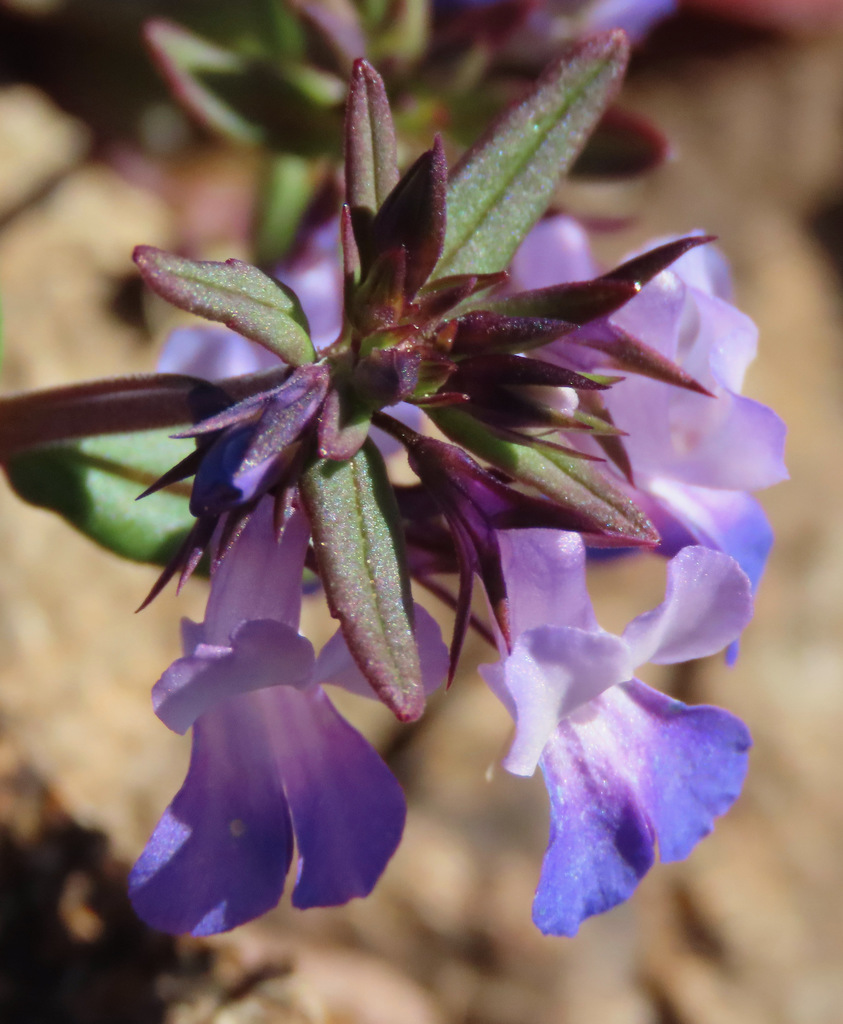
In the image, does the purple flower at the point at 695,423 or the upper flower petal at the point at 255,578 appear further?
the purple flower at the point at 695,423

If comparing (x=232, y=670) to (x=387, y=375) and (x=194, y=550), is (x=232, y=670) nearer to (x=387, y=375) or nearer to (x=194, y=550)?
(x=194, y=550)

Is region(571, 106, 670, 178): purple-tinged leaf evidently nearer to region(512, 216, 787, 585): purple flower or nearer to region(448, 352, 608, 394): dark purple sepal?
region(512, 216, 787, 585): purple flower

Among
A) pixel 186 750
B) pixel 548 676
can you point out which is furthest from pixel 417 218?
pixel 186 750

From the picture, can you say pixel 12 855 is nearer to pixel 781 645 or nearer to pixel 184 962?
pixel 184 962

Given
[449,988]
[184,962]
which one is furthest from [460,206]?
[449,988]

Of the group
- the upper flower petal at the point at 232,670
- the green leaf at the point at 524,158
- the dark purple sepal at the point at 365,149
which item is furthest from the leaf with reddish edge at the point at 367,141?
the upper flower petal at the point at 232,670

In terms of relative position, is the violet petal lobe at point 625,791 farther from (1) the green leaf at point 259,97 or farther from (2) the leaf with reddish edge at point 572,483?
(1) the green leaf at point 259,97
